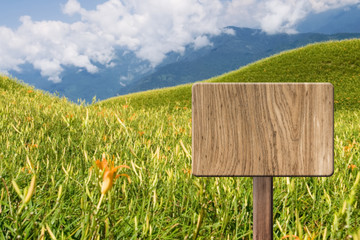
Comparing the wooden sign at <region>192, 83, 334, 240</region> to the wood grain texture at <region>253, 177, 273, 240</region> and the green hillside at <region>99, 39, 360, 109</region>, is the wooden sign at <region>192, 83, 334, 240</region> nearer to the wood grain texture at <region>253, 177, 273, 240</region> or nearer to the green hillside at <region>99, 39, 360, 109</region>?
the wood grain texture at <region>253, 177, 273, 240</region>

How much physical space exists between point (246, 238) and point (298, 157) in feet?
2.03

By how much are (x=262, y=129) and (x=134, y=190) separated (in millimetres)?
1091

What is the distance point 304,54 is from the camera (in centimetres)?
2091

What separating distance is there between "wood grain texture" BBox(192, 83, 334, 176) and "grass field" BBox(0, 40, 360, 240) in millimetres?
199

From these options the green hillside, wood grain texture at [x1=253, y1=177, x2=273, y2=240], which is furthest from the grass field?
the green hillside

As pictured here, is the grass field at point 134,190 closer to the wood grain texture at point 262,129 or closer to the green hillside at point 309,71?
the wood grain texture at point 262,129

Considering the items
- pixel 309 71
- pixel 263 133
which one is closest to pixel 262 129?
pixel 263 133

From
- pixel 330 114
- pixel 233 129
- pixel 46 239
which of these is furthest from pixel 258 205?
pixel 46 239

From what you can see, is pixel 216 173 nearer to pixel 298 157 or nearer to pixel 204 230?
pixel 298 157

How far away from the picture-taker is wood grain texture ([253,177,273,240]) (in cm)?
102

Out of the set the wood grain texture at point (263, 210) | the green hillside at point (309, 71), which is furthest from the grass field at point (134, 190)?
the green hillside at point (309, 71)

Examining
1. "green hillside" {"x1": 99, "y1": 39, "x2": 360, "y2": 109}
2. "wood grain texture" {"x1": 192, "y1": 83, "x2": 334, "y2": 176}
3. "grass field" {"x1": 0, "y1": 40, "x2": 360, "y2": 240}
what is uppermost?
"green hillside" {"x1": 99, "y1": 39, "x2": 360, "y2": 109}

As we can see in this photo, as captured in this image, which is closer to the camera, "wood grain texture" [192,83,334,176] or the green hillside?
"wood grain texture" [192,83,334,176]

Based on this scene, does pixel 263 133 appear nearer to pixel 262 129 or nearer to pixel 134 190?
pixel 262 129
